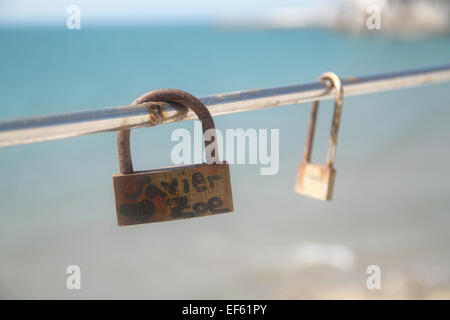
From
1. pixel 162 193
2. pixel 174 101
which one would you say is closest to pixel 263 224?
pixel 162 193

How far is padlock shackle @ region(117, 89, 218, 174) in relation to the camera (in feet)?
3.52

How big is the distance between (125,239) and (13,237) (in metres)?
2.55

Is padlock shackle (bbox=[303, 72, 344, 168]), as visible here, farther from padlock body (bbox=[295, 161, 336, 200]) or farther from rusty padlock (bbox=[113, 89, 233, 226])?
rusty padlock (bbox=[113, 89, 233, 226])

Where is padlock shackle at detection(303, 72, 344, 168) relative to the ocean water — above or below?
below

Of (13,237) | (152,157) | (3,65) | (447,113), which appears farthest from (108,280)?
(3,65)

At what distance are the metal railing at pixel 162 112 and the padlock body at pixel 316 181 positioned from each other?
0.34 metres

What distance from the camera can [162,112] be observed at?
1036mm

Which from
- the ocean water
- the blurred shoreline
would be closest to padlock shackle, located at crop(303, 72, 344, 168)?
the ocean water

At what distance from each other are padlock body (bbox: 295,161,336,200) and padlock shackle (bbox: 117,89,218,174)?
0.62 m

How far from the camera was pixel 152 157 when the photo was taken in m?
14.3

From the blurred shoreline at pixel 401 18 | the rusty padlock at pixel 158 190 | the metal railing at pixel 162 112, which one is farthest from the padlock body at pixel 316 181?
the blurred shoreline at pixel 401 18

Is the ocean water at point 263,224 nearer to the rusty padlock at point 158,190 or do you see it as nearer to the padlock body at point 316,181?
the padlock body at point 316,181

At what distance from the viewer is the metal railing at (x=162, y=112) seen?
0.85 m

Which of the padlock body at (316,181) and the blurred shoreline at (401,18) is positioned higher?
the blurred shoreline at (401,18)
